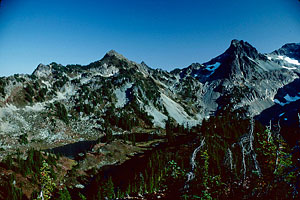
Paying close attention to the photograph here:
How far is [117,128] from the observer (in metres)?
144

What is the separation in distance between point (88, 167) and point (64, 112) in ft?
301

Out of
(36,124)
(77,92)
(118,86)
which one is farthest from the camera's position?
(118,86)

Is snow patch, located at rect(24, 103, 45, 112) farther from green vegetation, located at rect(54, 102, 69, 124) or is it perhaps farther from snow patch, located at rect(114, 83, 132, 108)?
snow patch, located at rect(114, 83, 132, 108)

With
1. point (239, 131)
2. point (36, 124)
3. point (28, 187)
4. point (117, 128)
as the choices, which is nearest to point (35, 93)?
point (36, 124)

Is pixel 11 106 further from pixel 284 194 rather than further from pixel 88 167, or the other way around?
pixel 284 194

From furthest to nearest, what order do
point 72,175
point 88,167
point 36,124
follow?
point 36,124
point 88,167
point 72,175

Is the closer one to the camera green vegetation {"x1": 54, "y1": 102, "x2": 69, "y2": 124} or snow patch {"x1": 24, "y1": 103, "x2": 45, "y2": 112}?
snow patch {"x1": 24, "y1": 103, "x2": 45, "y2": 112}

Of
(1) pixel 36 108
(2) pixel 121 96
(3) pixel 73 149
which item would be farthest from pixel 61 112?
(2) pixel 121 96

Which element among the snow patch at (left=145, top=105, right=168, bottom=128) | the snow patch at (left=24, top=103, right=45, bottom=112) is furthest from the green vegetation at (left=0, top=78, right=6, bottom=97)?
the snow patch at (left=145, top=105, right=168, bottom=128)

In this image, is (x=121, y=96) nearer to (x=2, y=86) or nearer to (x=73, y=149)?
(x=73, y=149)

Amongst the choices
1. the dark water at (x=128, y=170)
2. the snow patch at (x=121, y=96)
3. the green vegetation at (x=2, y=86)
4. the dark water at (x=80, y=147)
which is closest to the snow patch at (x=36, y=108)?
the green vegetation at (x=2, y=86)

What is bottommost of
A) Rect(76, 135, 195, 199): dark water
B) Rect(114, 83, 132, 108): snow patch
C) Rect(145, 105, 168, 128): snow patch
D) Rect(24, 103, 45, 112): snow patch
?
Rect(76, 135, 195, 199): dark water

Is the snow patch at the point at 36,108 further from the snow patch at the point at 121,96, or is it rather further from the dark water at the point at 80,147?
the snow patch at the point at 121,96

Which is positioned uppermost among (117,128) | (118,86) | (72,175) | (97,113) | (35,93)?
(118,86)
